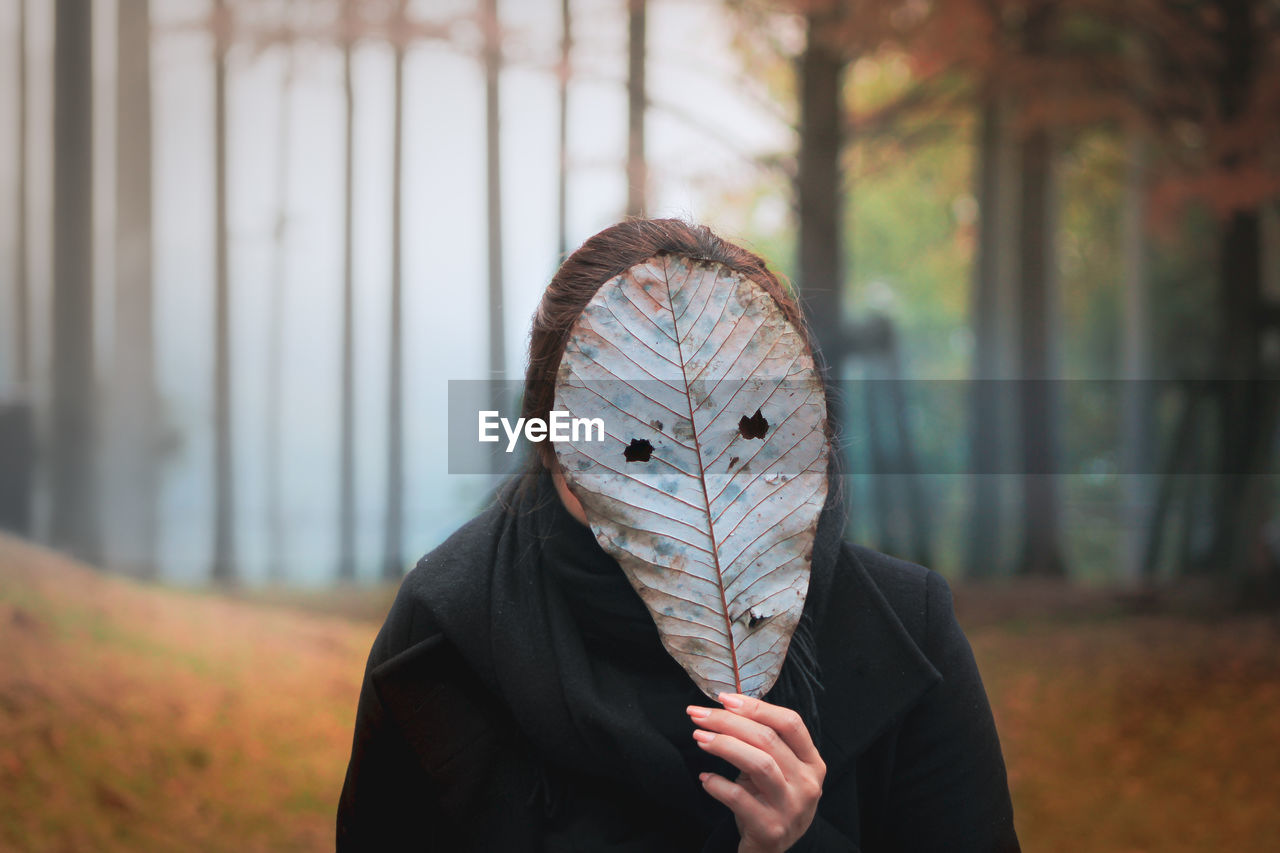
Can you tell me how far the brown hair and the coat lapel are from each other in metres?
0.23

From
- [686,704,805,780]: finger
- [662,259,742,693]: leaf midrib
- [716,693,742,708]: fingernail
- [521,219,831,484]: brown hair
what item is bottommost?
[686,704,805,780]: finger

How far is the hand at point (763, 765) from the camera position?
0.54 meters

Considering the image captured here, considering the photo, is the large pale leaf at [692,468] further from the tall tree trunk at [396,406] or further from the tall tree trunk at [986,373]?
the tall tree trunk at [986,373]

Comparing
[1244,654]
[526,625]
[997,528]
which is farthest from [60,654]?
[1244,654]

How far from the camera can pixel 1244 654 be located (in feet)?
8.87

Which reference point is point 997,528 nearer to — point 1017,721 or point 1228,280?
point 1017,721

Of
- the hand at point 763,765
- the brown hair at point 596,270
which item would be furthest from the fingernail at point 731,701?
the brown hair at point 596,270

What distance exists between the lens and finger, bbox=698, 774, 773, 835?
1.83 ft

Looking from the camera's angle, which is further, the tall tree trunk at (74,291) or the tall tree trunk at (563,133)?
the tall tree trunk at (563,133)

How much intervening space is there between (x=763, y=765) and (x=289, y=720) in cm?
211

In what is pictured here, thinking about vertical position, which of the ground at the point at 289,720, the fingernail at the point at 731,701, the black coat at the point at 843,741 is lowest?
the ground at the point at 289,720

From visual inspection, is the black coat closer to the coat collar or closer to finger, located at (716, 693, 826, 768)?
the coat collar

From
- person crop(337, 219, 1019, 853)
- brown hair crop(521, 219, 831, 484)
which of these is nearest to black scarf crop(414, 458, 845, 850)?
person crop(337, 219, 1019, 853)

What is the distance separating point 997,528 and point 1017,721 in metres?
0.63
